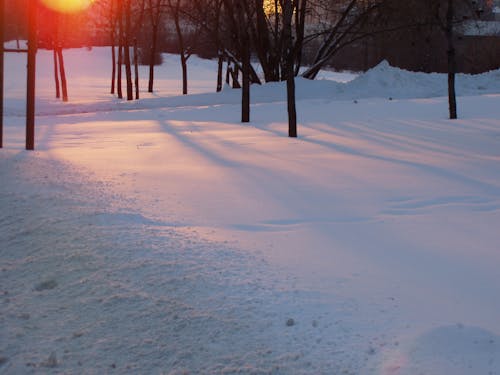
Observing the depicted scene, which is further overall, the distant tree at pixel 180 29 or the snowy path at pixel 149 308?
the distant tree at pixel 180 29

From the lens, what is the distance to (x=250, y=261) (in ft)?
14.0

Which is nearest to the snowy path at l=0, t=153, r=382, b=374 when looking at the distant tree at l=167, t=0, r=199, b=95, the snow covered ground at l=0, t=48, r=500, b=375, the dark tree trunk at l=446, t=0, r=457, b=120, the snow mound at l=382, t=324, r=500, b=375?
the snow covered ground at l=0, t=48, r=500, b=375

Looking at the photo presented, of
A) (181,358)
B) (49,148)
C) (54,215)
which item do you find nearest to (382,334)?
(181,358)

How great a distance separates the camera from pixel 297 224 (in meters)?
5.21

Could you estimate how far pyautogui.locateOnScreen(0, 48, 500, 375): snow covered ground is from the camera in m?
Result: 3.14

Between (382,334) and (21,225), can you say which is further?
(21,225)

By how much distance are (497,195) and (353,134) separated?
556 centimetres

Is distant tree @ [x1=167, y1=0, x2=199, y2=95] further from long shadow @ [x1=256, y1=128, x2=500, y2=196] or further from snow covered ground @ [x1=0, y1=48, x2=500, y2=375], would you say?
snow covered ground @ [x1=0, y1=48, x2=500, y2=375]

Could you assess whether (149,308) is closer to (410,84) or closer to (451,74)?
(451,74)

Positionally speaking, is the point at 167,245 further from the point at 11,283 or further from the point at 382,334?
the point at 382,334

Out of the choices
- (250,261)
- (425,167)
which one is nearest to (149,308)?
(250,261)

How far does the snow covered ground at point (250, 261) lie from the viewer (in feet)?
10.3

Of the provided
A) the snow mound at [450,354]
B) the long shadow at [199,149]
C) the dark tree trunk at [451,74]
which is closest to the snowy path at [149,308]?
the snow mound at [450,354]

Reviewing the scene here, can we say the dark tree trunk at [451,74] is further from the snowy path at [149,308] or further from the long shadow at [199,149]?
the snowy path at [149,308]
